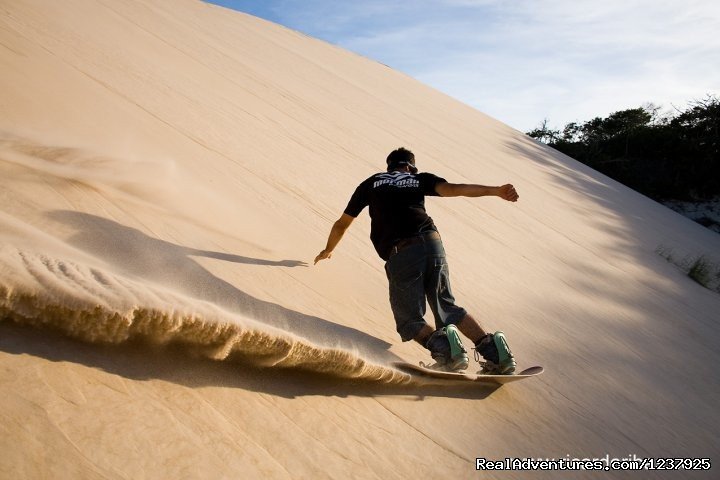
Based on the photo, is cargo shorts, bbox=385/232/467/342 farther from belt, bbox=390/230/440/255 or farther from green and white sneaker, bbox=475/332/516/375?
green and white sneaker, bbox=475/332/516/375

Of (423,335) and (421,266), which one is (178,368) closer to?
(423,335)

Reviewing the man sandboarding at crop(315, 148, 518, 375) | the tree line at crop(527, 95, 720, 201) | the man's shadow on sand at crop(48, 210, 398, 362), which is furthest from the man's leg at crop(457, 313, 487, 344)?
the tree line at crop(527, 95, 720, 201)

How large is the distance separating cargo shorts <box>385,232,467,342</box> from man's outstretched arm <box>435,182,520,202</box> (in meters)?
0.29

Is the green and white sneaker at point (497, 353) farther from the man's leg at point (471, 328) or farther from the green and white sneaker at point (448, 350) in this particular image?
the green and white sneaker at point (448, 350)

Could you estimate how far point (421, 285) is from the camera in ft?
8.45

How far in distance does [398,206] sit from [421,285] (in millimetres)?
489

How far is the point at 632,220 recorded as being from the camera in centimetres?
956

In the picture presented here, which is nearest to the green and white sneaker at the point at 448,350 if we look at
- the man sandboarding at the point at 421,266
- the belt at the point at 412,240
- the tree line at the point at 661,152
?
the man sandboarding at the point at 421,266

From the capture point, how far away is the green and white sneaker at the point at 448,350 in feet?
7.57

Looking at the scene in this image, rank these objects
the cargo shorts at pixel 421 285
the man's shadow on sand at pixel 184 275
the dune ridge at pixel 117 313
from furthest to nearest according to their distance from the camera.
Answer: the cargo shorts at pixel 421 285 → the man's shadow on sand at pixel 184 275 → the dune ridge at pixel 117 313

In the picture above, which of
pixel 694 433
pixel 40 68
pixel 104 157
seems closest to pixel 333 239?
pixel 104 157

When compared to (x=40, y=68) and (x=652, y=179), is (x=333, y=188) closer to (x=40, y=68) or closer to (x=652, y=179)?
(x=40, y=68)

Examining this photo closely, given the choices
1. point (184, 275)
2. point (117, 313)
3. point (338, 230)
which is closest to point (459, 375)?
point (338, 230)

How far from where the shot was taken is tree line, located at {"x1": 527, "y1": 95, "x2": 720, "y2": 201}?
17.0 m
